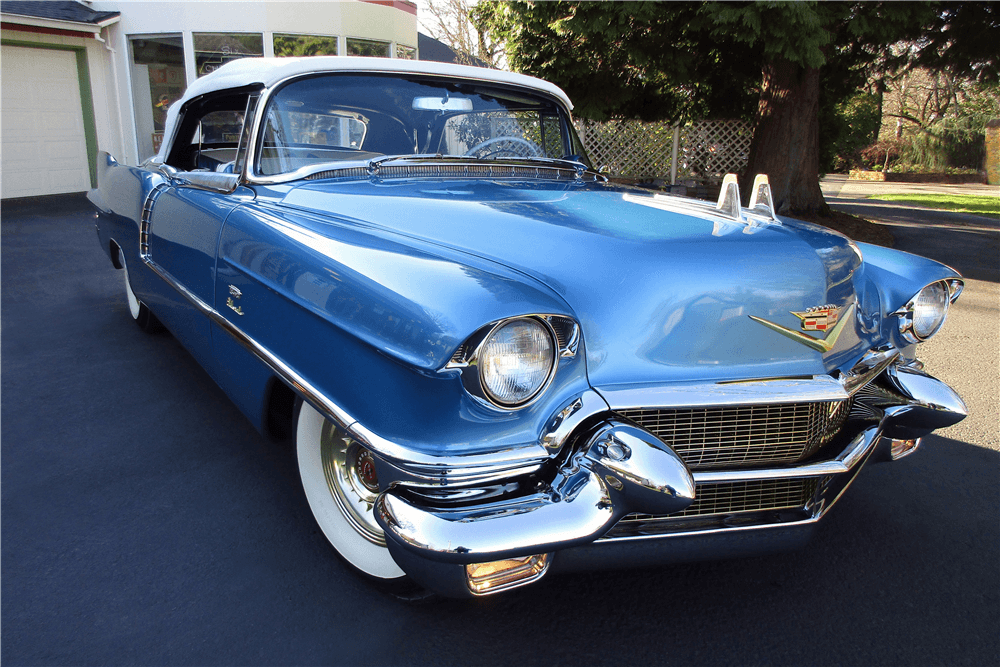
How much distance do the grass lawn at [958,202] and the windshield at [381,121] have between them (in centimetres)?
1251

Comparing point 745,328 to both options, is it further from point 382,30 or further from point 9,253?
point 382,30

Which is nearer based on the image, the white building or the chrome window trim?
the chrome window trim

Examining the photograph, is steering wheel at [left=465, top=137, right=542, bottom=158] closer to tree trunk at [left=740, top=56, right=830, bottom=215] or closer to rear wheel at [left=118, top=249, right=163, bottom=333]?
rear wheel at [left=118, top=249, right=163, bottom=333]

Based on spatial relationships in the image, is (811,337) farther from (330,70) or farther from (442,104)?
(330,70)

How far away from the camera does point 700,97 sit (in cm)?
1160

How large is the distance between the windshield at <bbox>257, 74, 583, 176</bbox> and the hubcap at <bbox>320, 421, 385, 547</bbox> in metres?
1.12

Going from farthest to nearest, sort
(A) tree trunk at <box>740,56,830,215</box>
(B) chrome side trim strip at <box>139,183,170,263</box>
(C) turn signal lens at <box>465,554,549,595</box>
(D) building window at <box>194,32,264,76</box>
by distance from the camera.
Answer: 1. (D) building window at <box>194,32,264,76</box>
2. (A) tree trunk at <box>740,56,830,215</box>
3. (B) chrome side trim strip at <box>139,183,170,263</box>
4. (C) turn signal lens at <box>465,554,549,595</box>

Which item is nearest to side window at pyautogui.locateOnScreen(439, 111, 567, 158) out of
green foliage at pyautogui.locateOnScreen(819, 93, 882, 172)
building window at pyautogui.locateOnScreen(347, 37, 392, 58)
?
green foliage at pyautogui.locateOnScreen(819, 93, 882, 172)

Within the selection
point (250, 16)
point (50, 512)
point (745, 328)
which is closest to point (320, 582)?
point (50, 512)

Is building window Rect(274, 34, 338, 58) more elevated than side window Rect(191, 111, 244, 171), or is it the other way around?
building window Rect(274, 34, 338, 58)

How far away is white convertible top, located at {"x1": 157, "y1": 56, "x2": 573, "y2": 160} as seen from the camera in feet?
9.02

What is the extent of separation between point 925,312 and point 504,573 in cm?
182

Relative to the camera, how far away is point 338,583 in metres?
2.11

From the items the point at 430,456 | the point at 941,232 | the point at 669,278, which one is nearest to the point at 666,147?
the point at 941,232
